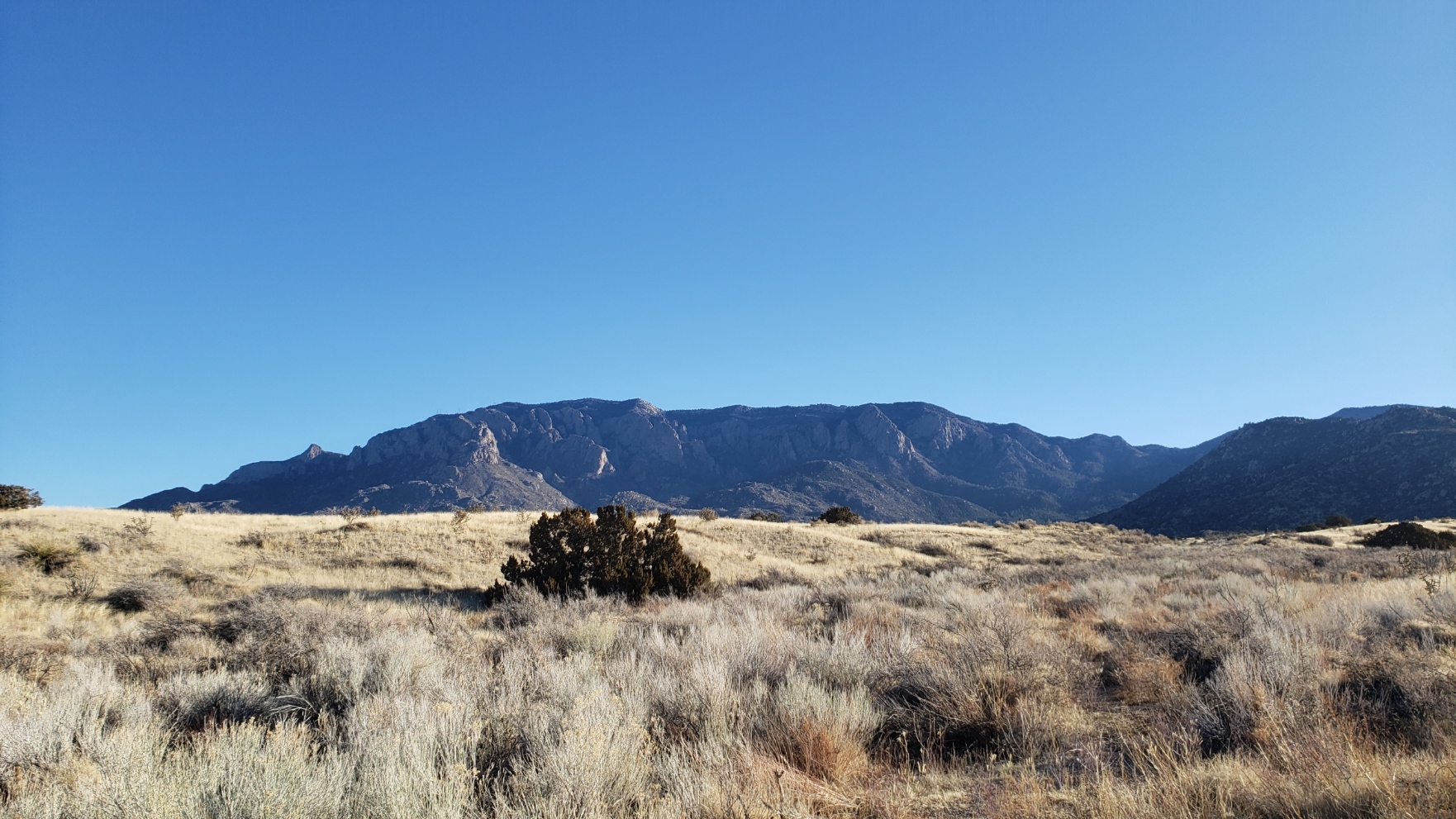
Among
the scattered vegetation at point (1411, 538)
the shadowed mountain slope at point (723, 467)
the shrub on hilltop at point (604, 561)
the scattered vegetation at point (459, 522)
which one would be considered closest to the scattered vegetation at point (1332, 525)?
the scattered vegetation at point (1411, 538)

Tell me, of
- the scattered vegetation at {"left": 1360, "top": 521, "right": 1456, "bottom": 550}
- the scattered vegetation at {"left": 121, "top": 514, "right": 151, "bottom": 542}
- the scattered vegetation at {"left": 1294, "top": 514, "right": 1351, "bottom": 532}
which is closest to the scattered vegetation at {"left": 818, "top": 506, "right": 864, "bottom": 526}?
the scattered vegetation at {"left": 1360, "top": 521, "right": 1456, "bottom": 550}

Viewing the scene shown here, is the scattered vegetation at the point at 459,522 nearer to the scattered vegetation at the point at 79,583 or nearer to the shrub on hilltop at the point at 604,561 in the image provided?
the shrub on hilltop at the point at 604,561

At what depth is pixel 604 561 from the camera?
18.9m

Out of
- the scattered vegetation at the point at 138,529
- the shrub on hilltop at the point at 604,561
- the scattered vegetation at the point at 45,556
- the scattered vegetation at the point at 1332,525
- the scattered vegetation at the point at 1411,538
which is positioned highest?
the scattered vegetation at the point at 138,529

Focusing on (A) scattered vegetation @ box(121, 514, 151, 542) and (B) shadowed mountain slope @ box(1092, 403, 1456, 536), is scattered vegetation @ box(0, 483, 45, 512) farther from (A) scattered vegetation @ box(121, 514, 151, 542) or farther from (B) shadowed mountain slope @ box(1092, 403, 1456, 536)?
(B) shadowed mountain slope @ box(1092, 403, 1456, 536)

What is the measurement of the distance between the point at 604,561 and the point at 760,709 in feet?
45.7

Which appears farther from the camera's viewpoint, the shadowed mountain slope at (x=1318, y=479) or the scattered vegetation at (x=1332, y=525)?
the shadowed mountain slope at (x=1318, y=479)

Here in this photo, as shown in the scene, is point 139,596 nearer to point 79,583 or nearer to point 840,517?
point 79,583

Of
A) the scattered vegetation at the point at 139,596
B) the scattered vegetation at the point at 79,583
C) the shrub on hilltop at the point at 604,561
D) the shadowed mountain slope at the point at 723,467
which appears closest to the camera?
the scattered vegetation at the point at 139,596

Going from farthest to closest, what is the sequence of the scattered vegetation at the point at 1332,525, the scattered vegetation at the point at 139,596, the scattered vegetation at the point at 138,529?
the scattered vegetation at the point at 1332,525 < the scattered vegetation at the point at 138,529 < the scattered vegetation at the point at 139,596

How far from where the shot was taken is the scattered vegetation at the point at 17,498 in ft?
82.5

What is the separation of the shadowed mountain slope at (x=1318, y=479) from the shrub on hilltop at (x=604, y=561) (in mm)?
62770

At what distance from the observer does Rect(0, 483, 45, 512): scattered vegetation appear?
25.2 meters

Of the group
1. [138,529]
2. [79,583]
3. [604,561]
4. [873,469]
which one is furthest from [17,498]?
[873,469]
